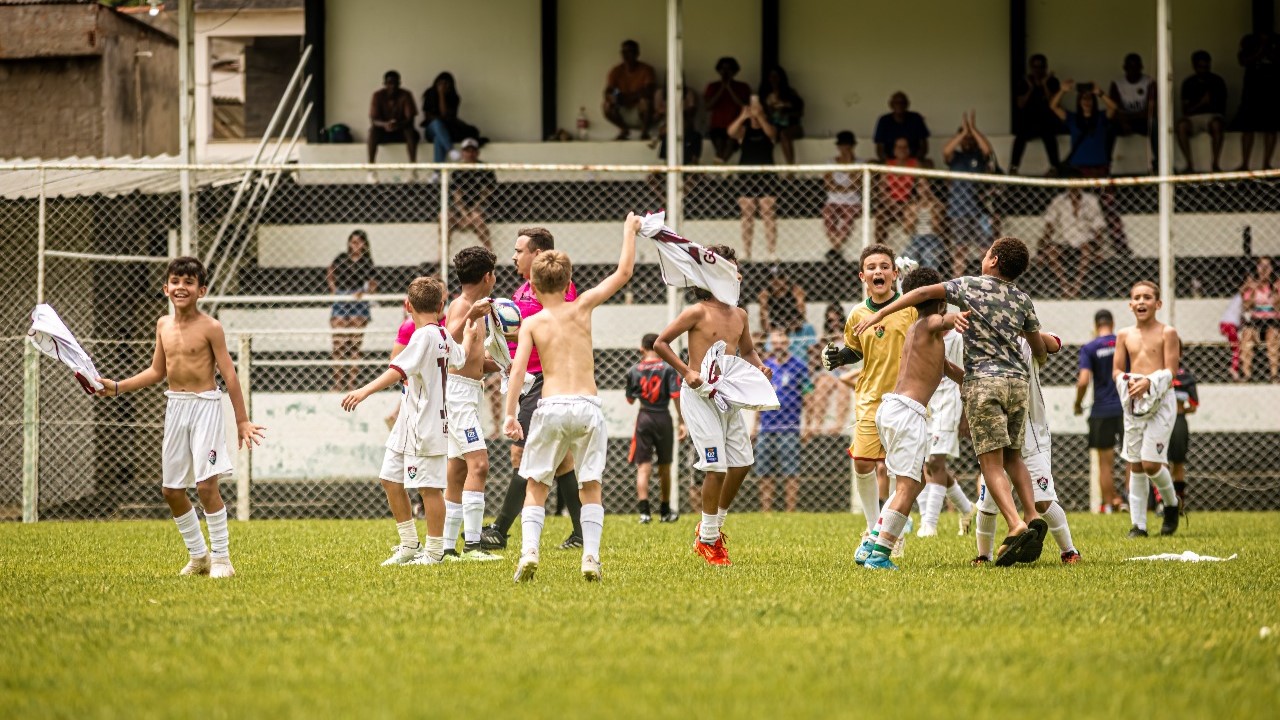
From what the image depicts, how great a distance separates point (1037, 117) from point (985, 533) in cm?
1262

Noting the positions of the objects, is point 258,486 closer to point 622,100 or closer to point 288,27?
point 622,100

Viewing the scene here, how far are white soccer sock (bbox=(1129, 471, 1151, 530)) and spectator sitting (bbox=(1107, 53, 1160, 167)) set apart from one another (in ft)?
31.3

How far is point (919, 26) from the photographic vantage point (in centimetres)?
2214

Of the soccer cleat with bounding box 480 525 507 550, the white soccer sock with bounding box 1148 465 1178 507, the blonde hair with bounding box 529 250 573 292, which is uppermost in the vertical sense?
the blonde hair with bounding box 529 250 573 292

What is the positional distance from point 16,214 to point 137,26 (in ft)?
28.6

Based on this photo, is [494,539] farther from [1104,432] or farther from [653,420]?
[1104,432]

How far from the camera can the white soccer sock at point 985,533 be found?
30.2ft

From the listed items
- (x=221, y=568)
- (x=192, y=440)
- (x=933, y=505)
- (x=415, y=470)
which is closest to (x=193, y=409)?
(x=192, y=440)

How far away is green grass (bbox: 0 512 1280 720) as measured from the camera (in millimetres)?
4629

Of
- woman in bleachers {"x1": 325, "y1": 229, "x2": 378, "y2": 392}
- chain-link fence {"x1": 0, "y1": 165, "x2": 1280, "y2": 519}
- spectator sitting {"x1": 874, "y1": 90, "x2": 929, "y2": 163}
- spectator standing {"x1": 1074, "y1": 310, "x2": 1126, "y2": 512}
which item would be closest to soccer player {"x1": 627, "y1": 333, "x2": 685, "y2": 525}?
chain-link fence {"x1": 0, "y1": 165, "x2": 1280, "y2": 519}

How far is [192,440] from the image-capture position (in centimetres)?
862

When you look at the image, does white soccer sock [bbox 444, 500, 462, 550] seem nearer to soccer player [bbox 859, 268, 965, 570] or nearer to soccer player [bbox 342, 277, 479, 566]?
soccer player [bbox 342, 277, 479, 566]

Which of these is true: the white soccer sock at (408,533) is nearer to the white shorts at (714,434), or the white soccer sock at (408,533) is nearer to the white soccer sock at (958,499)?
the white shorts at (714,434)

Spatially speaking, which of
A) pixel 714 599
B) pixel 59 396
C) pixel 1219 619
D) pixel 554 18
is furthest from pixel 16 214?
pixel 1219 619
